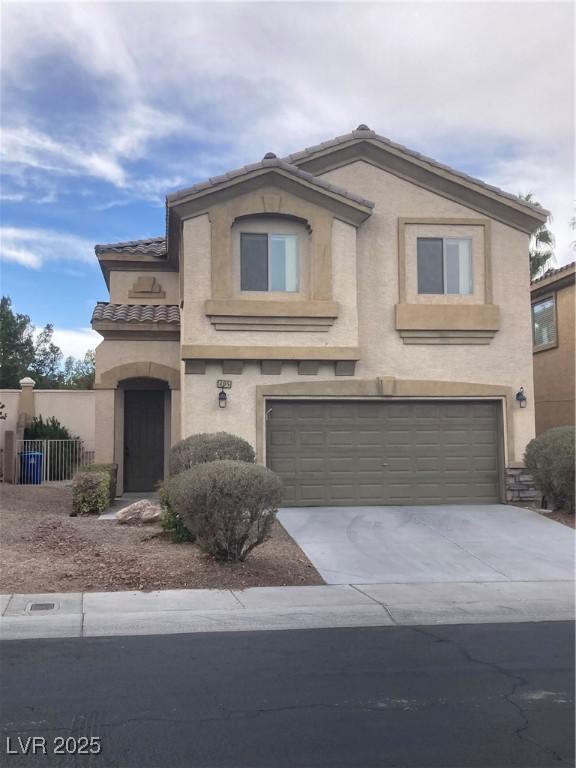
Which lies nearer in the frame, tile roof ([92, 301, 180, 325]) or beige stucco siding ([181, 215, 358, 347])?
beige stucco siding ([181, 215, 358, 347])

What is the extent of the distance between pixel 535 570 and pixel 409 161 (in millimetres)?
9184

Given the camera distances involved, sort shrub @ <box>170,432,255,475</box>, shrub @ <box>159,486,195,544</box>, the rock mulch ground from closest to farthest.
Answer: the rock mulch ground, shrub @ <box>159,486,195,544</box>, shrub @ <box>170,432,255,475</box>

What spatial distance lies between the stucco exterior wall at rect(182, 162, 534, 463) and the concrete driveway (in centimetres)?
217

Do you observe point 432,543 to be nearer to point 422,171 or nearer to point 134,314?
point 422,171

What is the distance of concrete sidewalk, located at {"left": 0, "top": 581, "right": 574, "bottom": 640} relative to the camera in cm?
737

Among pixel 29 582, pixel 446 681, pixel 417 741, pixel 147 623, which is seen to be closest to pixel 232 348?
pixel 29 582

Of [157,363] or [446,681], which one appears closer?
[446,681]

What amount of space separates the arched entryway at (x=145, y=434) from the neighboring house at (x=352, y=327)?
32.0 inches

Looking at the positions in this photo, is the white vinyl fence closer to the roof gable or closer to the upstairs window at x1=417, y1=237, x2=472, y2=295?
the roof gable

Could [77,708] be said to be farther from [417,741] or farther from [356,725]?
[417,741]

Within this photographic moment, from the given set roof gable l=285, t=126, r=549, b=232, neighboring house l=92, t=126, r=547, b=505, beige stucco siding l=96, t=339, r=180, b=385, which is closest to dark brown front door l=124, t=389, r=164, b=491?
neighboring house l=92, t=126, r=547, b=505

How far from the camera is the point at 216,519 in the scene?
9.30 meters

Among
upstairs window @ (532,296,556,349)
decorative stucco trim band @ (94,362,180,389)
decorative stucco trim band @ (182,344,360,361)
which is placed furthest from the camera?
upstairs window @ (532,296,556,349)

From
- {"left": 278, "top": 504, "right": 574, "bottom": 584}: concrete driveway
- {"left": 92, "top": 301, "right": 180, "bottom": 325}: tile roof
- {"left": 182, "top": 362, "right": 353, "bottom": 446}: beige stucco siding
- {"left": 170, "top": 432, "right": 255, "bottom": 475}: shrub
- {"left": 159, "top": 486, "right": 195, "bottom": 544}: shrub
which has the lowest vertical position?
{"left": 278, "top": 504, "right": 574, "bottom": 584}: concrete driveway
